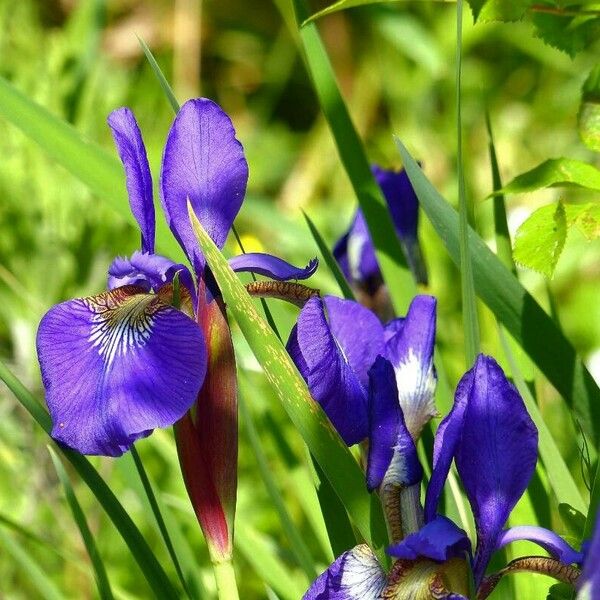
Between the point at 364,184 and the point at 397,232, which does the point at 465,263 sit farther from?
the point at 397,232

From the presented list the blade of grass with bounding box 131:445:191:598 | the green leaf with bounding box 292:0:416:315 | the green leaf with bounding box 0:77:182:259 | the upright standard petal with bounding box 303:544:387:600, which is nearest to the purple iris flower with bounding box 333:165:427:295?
the green leaf with bounding box 292:0:416:315

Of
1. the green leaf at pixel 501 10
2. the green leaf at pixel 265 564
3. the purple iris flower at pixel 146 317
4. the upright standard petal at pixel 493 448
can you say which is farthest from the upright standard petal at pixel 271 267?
the green leaf at pixel 265 564

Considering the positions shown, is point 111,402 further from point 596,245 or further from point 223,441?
point 596,245

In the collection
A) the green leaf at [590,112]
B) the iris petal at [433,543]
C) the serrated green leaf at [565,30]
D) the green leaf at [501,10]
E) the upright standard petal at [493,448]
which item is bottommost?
the iris petal at [433,543]

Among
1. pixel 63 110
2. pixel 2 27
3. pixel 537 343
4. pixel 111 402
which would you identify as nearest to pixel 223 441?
pixel 111 402

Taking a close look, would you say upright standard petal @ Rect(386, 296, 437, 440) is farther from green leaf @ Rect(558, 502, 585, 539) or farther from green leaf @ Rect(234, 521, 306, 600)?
green leaf @ Rect(234, 521, 306, 600)

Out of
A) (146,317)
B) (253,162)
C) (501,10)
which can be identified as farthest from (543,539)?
(253,162)

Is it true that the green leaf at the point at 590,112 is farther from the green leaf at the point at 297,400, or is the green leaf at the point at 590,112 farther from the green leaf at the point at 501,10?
the green leaf at the point at 297,400
